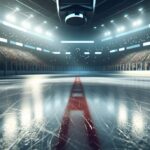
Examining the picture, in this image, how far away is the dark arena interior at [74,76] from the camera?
2390 mm

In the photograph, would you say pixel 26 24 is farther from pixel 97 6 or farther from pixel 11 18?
pixel 97 6

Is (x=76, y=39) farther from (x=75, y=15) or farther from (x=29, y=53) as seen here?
(x=75, y=15)

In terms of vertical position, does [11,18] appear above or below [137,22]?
above

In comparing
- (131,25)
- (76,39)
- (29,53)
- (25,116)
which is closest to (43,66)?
(29,53)

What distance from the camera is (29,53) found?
34438 millimetres

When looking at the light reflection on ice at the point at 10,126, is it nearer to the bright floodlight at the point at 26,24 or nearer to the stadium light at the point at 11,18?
the stadium light at the point at 11,18

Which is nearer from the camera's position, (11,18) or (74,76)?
(11,18)

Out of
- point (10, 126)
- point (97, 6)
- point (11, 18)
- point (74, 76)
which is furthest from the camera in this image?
point (74, 76)

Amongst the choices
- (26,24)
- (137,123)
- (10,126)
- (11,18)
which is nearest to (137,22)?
(26,24)

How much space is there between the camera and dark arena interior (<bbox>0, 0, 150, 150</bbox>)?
7.84ft

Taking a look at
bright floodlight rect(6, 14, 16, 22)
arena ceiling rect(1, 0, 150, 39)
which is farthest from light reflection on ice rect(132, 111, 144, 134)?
bright floodlight rect(6, 14, 16, 22)

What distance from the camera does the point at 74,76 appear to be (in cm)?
2997

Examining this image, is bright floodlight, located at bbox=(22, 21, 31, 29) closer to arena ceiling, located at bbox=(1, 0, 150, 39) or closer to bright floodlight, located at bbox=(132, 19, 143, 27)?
arena ceiling, located at bbox=(1, 0, 150, 39)

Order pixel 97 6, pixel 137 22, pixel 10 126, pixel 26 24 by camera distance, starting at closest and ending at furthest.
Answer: pixel 10 126 < pixel 97 6 < pixel 137 22 < pixel 26 24
